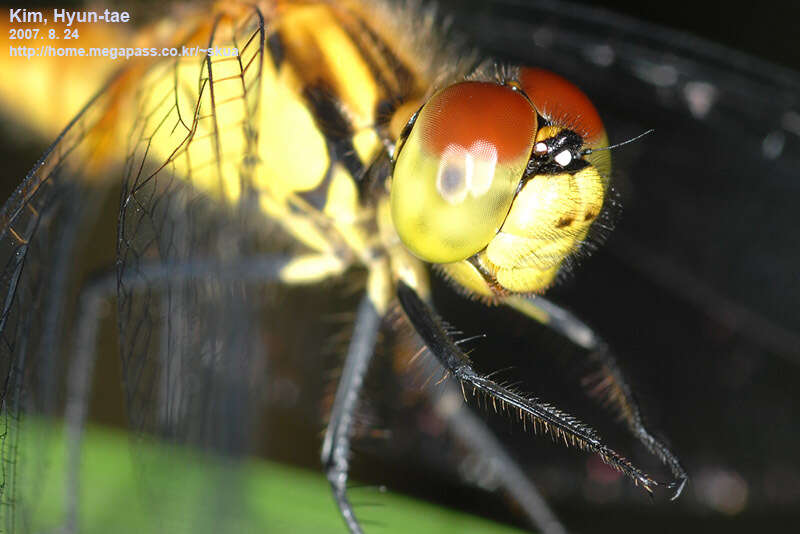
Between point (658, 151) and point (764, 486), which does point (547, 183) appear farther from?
point (764, 486)

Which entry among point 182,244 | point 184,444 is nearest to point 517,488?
point 184,444

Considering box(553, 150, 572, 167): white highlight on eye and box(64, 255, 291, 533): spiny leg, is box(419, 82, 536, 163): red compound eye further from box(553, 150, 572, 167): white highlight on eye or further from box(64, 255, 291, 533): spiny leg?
box(64, 255, 291, 533): spiny leg

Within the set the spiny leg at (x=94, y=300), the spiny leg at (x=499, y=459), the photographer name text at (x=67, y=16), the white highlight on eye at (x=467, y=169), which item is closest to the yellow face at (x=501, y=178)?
the white highlight on eye at (x=467, y=169)

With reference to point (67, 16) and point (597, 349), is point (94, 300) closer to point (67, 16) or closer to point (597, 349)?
point (67, 16)

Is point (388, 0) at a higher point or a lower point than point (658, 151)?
higher

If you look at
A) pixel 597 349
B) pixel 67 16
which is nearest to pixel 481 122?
pixel 597 349

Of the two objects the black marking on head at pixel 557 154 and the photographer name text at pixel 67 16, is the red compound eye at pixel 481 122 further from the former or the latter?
the photographer name text at pixel 67 16
